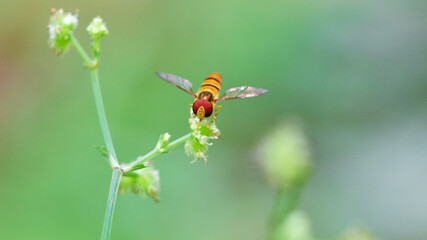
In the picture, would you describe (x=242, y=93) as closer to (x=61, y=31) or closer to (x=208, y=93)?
(x=208, y=93)

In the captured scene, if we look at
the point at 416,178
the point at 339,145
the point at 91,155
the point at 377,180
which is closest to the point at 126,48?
the point at 91,155

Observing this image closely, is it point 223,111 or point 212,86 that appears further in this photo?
point 223,111

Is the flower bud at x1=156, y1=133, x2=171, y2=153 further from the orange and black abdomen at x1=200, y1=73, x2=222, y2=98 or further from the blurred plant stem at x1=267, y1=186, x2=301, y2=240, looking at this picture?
the blurred plant stem at x1=267, y1=186, x2=301, y2=240

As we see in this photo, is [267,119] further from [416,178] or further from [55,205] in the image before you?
[55,205]

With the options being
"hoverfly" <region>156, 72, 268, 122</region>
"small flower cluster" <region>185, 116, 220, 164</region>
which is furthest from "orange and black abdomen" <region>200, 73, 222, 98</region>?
"small flower cluster" <region>185, 116, 220, 164</region>

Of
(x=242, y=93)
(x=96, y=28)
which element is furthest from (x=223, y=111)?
(x=96, y=28)
